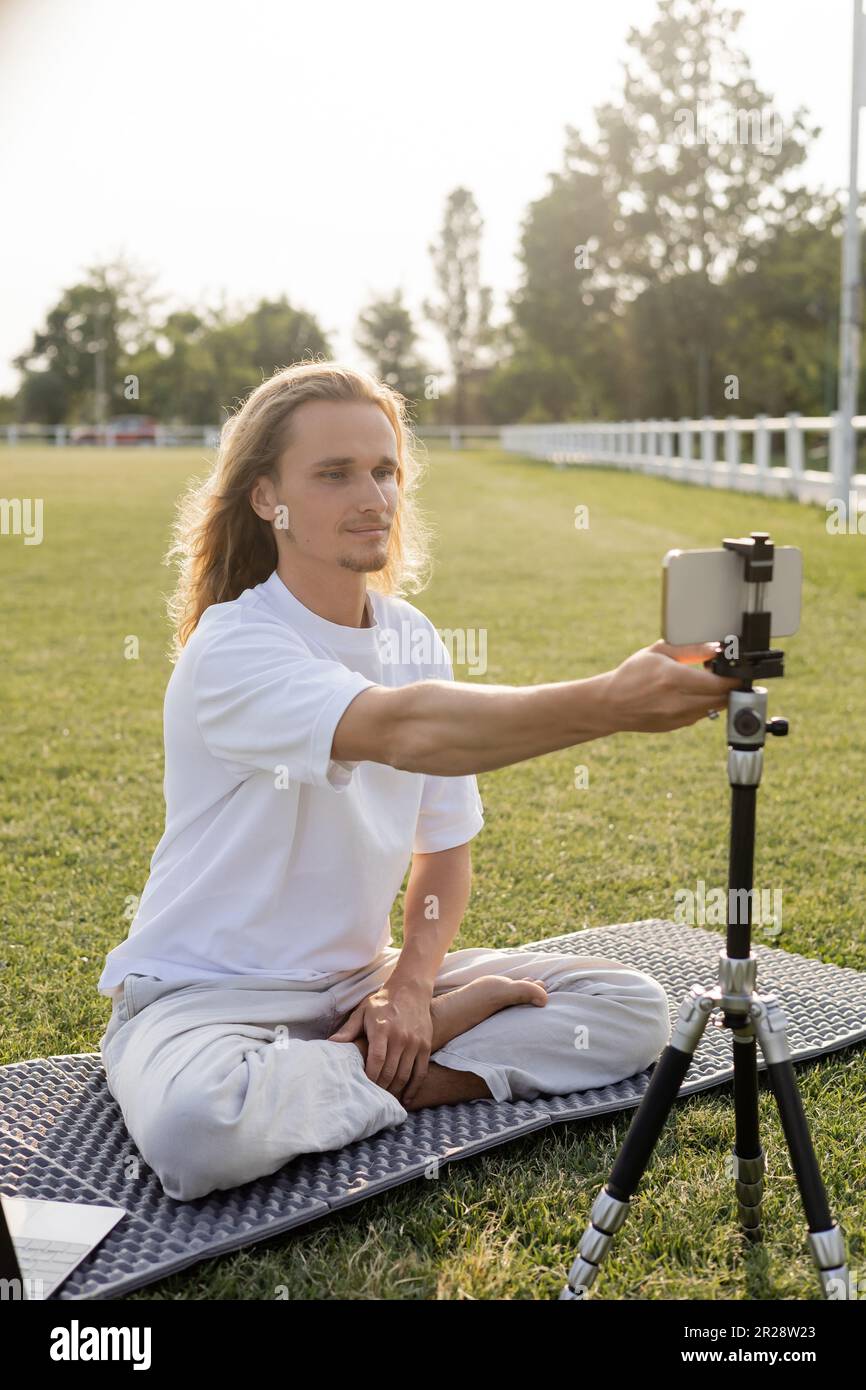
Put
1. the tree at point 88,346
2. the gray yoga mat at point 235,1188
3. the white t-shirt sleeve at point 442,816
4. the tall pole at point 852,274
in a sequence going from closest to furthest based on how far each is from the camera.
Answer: the gray yoga mat at point 235,1188 < the white t-shirt sleeve at point 442,816 < the tall pole at point 852,274 < the tree at point 88,346

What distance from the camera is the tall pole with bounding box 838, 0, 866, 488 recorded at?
1582 centimetres

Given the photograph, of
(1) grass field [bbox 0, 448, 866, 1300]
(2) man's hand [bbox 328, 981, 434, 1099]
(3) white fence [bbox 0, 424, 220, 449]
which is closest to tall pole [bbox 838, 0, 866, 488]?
(1) grass field [bbox 0, 448, 866, 1300]

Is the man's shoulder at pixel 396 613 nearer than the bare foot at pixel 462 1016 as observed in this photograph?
No

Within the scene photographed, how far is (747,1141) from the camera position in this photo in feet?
8.41

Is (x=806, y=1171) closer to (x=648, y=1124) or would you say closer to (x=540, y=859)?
(x=648, y=1124)

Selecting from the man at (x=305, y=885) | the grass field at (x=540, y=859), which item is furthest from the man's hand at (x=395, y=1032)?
the grass field at (x=540, y=859)

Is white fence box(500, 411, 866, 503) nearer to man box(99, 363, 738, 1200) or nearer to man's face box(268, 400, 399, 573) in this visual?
man box(99, 363, 738, 1200)

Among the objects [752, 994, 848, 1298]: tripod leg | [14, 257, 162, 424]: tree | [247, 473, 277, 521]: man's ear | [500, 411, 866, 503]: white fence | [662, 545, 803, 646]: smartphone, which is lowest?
[752, 994, 848, 1298]: tripod leg

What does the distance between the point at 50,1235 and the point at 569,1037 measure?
122 centimetres

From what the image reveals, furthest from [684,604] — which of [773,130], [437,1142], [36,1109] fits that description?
[773,130]

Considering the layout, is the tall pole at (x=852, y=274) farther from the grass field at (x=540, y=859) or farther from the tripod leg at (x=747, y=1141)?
the tripod leg at (x=747, y=1141)

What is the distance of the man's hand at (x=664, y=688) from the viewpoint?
80.2 inches

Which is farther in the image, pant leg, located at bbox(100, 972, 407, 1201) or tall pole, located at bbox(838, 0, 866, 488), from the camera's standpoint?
tall pole, located at bbox(838, 0, 866, 488)

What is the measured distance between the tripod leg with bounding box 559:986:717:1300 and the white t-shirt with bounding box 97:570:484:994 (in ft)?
3.13
